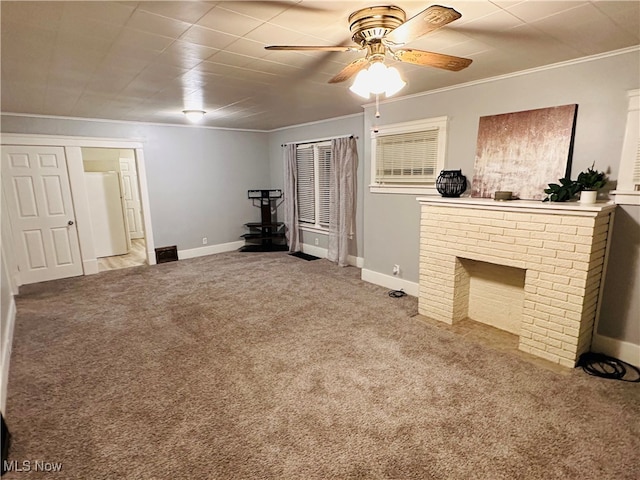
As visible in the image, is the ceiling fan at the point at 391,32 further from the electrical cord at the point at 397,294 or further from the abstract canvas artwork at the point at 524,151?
the electrical cord at the point at 397,294

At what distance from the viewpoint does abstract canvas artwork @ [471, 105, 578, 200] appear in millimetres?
2801

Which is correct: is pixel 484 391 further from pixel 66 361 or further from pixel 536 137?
pixel 66 361

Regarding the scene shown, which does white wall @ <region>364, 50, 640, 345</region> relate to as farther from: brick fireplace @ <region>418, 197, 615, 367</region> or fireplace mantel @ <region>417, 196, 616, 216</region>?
fireplace mantel @ <region>417, 196, 616, 216</region>

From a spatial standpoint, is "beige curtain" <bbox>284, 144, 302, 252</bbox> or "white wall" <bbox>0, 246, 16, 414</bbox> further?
"beige curtain" <bbox>284, 144, 302, 252</bbox>

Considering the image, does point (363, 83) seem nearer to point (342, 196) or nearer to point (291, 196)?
point (342, 196)

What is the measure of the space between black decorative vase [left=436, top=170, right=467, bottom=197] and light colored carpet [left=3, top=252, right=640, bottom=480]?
1.37 meters

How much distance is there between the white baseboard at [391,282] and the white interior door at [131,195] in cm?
579

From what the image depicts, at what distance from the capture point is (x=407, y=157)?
407 centimetres

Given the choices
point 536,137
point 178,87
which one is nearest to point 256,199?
point 178,87

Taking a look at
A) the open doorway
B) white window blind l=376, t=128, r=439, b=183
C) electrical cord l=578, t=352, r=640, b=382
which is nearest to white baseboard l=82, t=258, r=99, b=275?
the open doorway

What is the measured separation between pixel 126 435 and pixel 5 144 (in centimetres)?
467

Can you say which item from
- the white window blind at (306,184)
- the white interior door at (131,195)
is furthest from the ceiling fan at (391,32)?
the white interior door at (131,195)

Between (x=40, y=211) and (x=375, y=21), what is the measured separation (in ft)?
17.9

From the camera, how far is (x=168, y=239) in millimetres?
6020
